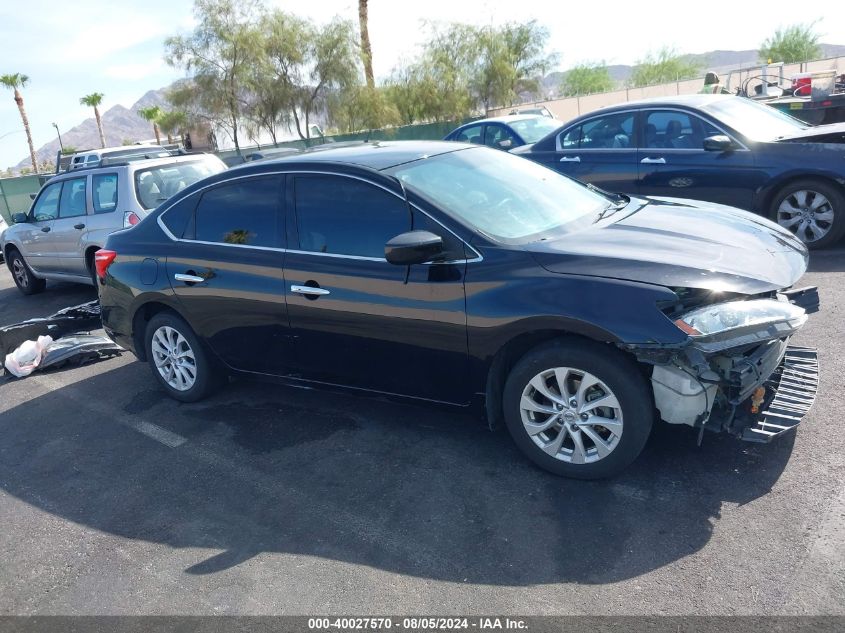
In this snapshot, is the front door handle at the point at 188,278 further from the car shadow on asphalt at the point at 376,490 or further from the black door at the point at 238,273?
the car shadow on asphalt at the point at 376,490

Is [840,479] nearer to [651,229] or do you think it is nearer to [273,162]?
[651,229]

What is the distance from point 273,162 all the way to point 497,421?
230cm

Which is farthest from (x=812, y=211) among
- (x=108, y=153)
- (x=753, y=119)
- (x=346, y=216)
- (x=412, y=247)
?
(x=108, y=153)

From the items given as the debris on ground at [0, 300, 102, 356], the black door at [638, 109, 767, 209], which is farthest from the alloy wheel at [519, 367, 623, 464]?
the debris on ground at [0, 300, 102, 356]

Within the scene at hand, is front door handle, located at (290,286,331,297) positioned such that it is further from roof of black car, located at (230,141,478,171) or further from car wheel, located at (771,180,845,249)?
car wheel, located at (771,180,845,249)

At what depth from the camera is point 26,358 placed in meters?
6.96

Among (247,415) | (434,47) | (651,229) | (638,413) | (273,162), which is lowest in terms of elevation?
(247,415)

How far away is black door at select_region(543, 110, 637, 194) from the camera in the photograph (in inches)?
337

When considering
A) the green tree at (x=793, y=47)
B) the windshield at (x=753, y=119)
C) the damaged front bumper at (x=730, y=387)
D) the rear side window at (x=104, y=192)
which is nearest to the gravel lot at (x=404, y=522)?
the damaged front bumper at (x=730, y=387)

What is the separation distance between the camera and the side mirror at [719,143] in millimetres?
7734

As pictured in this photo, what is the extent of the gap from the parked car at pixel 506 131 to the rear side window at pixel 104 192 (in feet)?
19.4

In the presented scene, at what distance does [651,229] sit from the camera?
424 cm

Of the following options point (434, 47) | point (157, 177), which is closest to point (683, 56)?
point (434, 47)

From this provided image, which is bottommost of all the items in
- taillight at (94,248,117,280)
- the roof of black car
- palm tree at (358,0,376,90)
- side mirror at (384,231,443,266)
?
taillight at (94,248,117,280)
